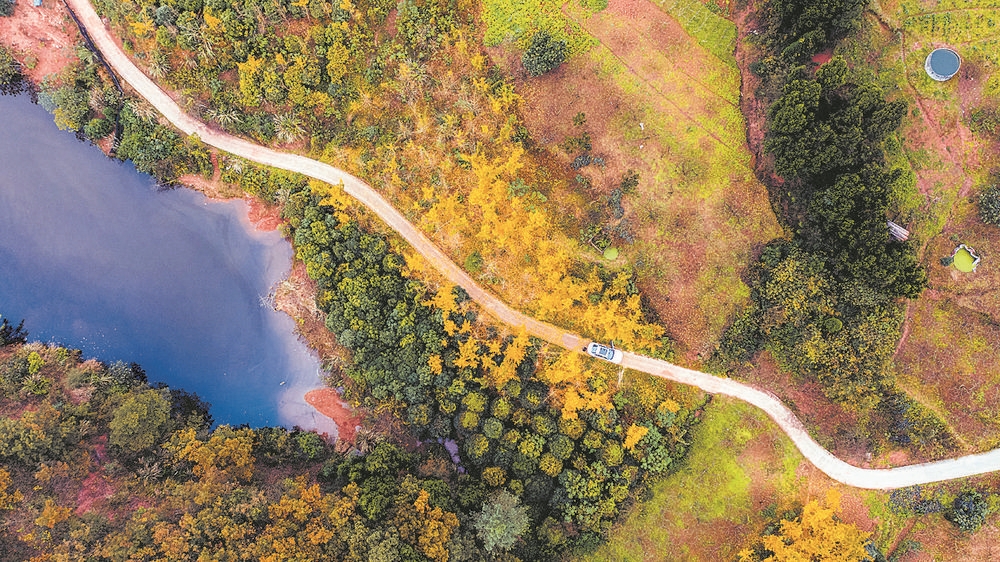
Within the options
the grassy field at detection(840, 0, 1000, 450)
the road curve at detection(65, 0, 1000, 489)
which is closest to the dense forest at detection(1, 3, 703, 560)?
the road curve at detection(65, 0, 1000, 489)

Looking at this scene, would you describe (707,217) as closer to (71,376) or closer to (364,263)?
(364,263)

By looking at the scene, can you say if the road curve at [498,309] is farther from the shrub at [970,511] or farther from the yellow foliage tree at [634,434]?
the yellow foliage tree at [634,434]

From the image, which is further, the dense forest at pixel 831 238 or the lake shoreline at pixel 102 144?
the lake shoreline at pixel 102 144

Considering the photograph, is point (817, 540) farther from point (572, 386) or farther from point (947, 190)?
point (947, 190)

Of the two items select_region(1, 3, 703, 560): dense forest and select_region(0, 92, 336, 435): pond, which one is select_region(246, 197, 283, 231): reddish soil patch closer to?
select_region(0, 92, 336, 435): pond

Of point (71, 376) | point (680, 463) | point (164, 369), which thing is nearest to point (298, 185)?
point (164, 369)

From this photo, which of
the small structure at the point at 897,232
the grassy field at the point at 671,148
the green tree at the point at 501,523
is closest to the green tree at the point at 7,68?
the grassy field at the point at 671,148

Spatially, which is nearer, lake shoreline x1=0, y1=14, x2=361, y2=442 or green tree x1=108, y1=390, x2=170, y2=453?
green tree x1=108, y1=390, x2=170, y2=453
